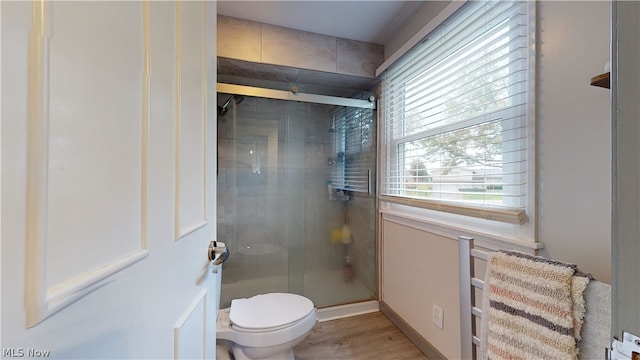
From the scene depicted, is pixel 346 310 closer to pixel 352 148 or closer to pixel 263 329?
pixel 263 329

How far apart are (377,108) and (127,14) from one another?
1.99 metres

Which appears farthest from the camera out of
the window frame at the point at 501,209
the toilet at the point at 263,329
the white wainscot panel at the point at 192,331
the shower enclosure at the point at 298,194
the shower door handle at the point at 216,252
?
the shower enclosure at the point at 298,194

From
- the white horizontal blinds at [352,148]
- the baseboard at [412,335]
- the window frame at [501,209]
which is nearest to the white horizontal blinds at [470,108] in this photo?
the window frame at [501,209]

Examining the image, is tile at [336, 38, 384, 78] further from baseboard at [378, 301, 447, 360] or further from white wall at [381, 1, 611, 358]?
baseboard at [378, 301, 447, 360]

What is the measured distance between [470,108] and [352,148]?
117 cm

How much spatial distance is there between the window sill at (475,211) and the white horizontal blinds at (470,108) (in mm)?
45

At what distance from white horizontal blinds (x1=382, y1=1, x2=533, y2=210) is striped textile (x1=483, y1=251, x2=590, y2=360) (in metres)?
0.40

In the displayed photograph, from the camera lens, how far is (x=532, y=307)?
27.5 inches

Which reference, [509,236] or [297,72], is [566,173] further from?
[297,72]

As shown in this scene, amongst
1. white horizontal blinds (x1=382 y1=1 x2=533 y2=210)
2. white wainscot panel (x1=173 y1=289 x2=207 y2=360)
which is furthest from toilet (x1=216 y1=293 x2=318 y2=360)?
white horizontal blinds (x1=382 y1=1 x2=533 y2=210)

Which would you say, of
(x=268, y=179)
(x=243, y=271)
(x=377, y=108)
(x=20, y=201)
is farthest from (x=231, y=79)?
(x=20, y=201)

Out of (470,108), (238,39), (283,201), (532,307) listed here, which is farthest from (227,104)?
(532,307)

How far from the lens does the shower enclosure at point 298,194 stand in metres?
2.11

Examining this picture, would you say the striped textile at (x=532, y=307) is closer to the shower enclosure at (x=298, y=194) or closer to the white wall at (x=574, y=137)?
the white wall at (x=574, y=137)
